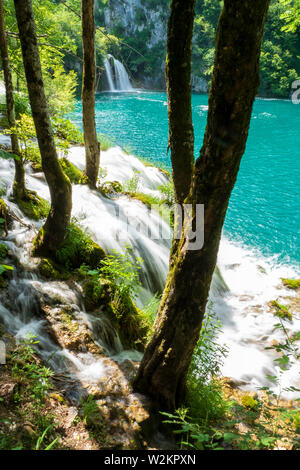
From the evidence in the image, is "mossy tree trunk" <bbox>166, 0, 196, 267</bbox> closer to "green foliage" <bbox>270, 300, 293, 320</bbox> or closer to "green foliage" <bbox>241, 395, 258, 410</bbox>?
"green foliage" <bbox>241, 395, 258, 410</bbox>

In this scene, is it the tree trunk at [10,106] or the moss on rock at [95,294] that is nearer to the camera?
the moss on rock at [95,294]

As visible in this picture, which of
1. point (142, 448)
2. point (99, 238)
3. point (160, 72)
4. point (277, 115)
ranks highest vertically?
point (160, 72)

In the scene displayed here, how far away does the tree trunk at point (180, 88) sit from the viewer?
121 inches

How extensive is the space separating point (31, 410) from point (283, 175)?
16901 millimetres

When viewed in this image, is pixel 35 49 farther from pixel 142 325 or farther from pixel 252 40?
pixel 142 325

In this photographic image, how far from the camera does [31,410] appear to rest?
2643 millimetres

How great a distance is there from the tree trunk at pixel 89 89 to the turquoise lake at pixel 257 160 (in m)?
5.56

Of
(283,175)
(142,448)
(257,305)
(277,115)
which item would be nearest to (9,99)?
(142,448)

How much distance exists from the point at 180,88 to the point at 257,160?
1640 centimetres

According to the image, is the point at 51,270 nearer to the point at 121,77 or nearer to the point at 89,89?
the point at 89,89

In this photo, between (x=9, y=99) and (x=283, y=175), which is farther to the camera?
(x=283, y=175)

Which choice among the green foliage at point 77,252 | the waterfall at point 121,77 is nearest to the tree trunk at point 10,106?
the green foliage at point 77,252

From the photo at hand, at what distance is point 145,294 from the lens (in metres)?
5.73

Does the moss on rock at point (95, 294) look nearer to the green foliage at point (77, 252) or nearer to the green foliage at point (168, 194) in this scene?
the green foliage at point (77, 252)
